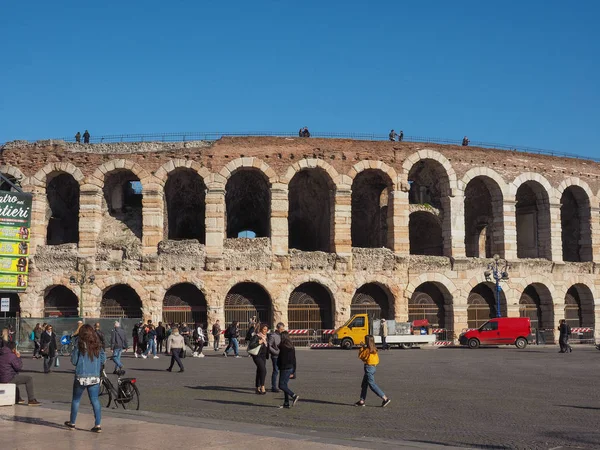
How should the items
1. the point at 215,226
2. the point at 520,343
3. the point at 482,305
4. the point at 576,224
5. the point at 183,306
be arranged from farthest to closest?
the point at 576,224 < the point at 482,305 < the point at 183,306 < the point at 215,226 < the point at 520,343

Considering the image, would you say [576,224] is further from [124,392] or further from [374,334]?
[124,392]

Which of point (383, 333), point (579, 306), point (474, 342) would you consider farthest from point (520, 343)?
point (579, 306)

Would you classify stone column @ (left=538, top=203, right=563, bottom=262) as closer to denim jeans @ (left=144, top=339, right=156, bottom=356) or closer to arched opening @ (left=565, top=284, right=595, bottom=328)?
arched opening @ (left=565, top=284, right=595, bottom=328)

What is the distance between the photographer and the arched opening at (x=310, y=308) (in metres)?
33.1

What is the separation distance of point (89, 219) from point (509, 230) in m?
20.6

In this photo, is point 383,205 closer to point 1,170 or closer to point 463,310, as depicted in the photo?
point 463,310

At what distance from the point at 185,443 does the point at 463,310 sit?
27.8 meters

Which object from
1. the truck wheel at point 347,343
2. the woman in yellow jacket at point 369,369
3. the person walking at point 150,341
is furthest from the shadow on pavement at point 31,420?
the truck wheel at point 347,343

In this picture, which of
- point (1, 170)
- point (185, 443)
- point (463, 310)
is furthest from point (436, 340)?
point (185, 443)

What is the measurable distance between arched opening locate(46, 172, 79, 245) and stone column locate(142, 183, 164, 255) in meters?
4.92

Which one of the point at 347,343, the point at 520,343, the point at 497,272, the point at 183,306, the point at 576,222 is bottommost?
the point at 520,343

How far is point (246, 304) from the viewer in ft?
108

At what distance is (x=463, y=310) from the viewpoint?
34281mm

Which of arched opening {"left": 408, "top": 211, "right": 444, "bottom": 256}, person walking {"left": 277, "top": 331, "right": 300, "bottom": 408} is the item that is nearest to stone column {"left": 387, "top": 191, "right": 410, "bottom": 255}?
arched opening {"left": 408, "top": 211, "right": 444, "bottom": 256}
